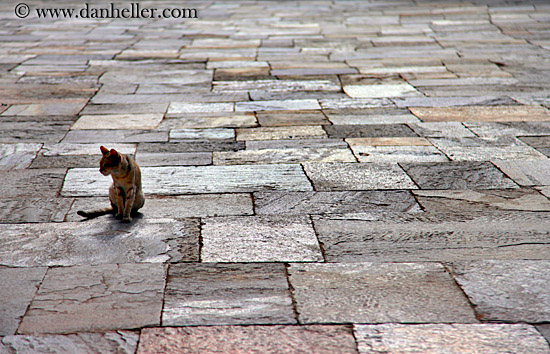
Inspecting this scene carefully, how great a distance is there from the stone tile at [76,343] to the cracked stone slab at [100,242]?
78 cm

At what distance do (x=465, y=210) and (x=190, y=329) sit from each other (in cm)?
239

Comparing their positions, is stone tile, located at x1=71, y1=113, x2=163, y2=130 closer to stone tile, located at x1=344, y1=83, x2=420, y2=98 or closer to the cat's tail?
the cat's tail

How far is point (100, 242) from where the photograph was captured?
12.7 ft

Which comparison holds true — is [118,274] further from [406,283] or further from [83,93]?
[83,93]

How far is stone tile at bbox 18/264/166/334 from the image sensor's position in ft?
9.72

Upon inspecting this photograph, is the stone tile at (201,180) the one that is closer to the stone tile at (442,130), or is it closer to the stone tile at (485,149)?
the stone tile at (485,149)

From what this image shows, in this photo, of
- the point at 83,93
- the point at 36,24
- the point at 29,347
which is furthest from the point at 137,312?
the point at 36,24

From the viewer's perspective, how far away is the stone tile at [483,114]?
693cm

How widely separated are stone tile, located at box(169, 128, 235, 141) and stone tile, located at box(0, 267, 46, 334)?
9.78 feet

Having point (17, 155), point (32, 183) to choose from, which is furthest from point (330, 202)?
point (17, 155)

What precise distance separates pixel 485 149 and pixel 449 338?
11.2 ft

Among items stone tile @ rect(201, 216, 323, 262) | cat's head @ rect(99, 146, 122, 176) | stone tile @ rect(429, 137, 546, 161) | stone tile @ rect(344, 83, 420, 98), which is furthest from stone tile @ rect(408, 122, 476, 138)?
cat's head @ rect(99, 146, 122, 176)

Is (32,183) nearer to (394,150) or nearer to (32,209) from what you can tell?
(32,209)

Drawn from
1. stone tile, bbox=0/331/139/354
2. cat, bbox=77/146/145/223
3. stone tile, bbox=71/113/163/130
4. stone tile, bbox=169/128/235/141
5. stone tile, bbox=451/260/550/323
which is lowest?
stone tile, bbox=71/113/163/130
